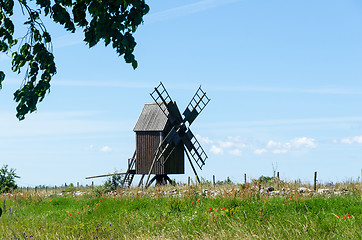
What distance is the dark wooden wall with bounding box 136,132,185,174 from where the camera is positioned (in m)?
28.6

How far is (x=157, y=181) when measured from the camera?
29344 mm

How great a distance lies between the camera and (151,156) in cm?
2889

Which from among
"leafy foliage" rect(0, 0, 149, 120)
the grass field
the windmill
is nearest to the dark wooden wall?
the windmill

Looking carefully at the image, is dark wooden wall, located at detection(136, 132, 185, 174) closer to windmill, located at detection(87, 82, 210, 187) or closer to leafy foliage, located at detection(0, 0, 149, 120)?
windmill, located at detection(87, 82, 210, 187)

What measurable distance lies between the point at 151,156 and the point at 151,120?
2.55m

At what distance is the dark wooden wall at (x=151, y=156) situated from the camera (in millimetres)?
28625

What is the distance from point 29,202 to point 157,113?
1159 cm

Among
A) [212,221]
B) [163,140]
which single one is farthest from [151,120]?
[212,221]

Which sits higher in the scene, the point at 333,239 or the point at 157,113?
the point at 157,113

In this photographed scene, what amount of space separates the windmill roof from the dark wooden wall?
35 cm

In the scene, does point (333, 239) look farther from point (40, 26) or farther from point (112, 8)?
point (40, 26)

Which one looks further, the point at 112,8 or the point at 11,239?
the point at 11,239

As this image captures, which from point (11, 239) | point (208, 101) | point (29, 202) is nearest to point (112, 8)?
point (11, 239)

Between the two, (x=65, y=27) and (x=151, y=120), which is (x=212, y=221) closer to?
(x=65, y=27)
